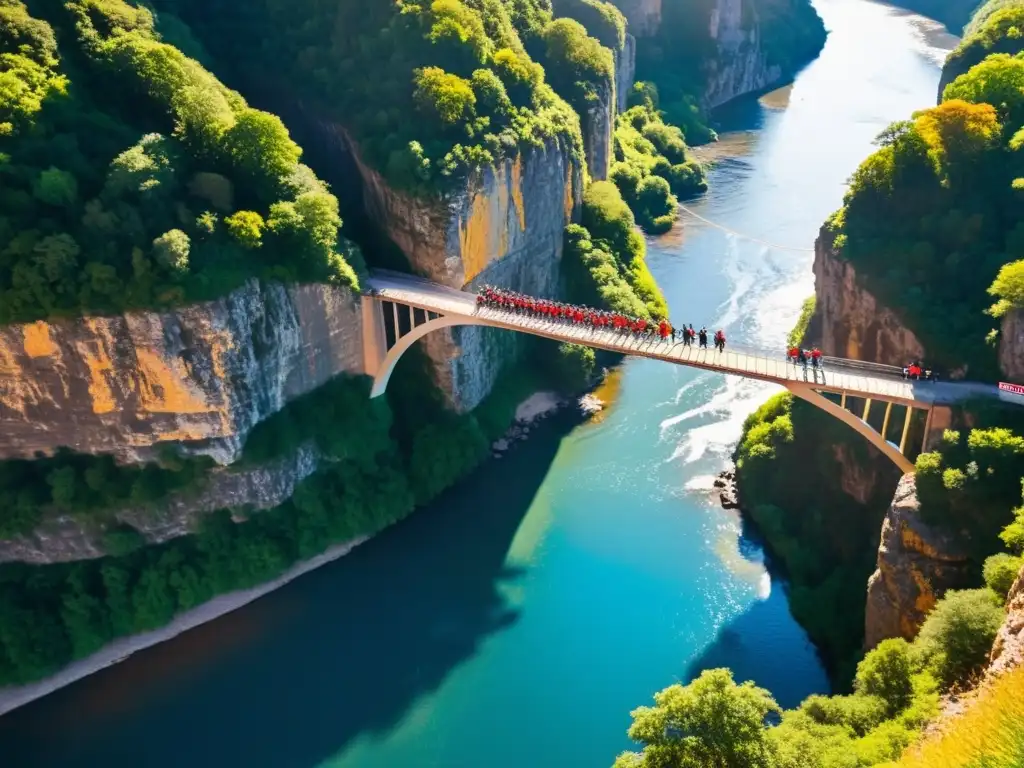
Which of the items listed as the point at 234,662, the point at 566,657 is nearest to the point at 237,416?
the point at 234,662

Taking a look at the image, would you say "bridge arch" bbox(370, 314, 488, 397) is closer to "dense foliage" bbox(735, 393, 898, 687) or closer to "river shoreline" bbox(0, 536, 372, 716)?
"river shoreline" bbox(0, 536, 372, 716)

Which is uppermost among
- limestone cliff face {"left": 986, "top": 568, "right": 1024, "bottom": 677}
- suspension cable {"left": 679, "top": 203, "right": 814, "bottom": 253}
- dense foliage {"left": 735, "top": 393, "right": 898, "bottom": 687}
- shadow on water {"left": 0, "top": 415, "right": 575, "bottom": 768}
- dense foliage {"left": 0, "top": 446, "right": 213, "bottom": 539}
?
limestone cliff face {"left": 986, "top": 568, "right": 1024, "bottom": 677}

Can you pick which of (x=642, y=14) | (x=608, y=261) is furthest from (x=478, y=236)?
(x=642, y=14)

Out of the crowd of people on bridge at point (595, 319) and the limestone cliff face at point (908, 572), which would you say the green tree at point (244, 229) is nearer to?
the crowd of people on bridge at point (595, 319)

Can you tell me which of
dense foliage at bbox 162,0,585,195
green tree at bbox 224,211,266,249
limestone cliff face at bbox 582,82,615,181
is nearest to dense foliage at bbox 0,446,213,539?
green tree at bbox 224,211,266,249

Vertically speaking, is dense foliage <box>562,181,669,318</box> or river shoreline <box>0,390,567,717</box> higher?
dense foliage <box>562,181,669,318</box>

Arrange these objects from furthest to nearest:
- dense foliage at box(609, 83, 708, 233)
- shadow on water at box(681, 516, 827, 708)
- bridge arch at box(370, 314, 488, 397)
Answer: dense foliage at box(609, 83, 708, 233) < bridge arch at box(370, 314, 488, 397) < shadow on water at box(681, 516, 827, 708)
